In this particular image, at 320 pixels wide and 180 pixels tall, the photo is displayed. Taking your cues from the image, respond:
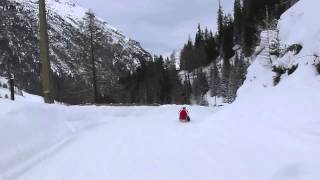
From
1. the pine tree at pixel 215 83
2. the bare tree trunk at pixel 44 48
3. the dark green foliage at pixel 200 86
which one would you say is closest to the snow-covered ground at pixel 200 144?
the bare tree trunk at pixel 44 48

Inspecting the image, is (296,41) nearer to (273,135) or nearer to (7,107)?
(273,135)

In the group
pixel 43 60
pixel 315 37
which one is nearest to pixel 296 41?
pixel 315 37

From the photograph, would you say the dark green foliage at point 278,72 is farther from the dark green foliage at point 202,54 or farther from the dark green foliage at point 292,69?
the dark green foliage at point 202,54

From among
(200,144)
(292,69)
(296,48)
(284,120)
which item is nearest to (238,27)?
(296,48)

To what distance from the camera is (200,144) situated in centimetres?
1371

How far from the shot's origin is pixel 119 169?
10.6 metres

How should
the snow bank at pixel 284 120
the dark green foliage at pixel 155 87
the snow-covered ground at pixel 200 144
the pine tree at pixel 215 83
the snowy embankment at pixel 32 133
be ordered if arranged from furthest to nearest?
the dark green foliage at pixel 155 87 → the pine tree at pixel 215 83 → the snowy embankment at pixel 32 133 → the snow-covered ground at pixel 200 144 → the snow bank at pixel 284 120

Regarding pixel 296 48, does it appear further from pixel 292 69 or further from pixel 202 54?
pixel 202 54

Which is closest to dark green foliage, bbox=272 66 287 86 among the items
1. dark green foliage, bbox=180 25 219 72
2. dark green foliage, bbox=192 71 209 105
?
dark green foliage, bbox=192 71 209 105

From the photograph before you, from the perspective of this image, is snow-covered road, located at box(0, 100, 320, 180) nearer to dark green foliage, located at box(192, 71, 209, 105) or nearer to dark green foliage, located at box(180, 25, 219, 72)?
dark green foliage, located at box(192, 71, 209, 105)

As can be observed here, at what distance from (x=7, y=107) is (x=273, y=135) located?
7847mm

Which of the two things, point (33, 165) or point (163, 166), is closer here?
point (163, 166)

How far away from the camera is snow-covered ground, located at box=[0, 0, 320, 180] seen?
9.76 metres

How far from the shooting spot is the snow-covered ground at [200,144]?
32.0 feet
